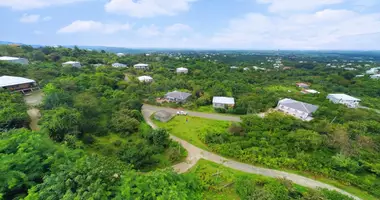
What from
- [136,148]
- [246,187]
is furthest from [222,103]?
[246,187]

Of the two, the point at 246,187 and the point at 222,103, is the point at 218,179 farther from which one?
the point at 222,103

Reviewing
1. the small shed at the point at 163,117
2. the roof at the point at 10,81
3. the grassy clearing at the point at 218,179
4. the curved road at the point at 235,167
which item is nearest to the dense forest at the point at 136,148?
the grassy clearing at the point at 218,179

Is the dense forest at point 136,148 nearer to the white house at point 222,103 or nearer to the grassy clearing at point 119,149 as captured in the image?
the grassy clearing at point 119,149

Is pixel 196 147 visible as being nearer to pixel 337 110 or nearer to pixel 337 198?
pixel 337 198

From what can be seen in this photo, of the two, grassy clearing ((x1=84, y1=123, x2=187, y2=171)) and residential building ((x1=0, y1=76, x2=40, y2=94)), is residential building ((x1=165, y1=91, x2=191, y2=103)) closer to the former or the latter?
grassy clearing ((x1=84, y1=123, x2=187, y2=171))

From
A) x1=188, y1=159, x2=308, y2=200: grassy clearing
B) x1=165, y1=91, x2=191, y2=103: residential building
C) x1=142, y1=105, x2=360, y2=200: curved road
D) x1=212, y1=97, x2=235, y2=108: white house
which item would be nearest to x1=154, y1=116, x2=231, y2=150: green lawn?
x1=142, y1=105, x2=360, y2=200: curved road
